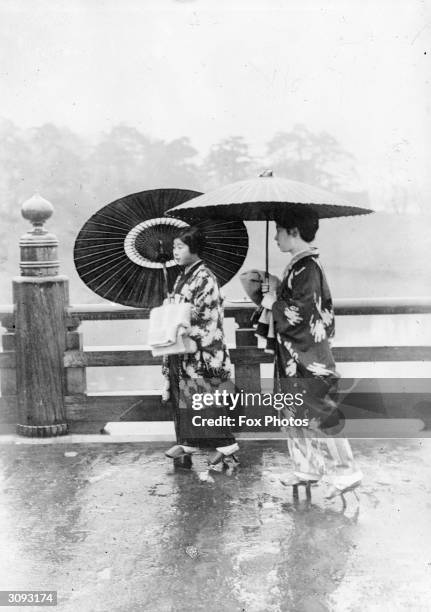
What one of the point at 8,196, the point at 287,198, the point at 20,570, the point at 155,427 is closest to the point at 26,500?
the point at 20,570

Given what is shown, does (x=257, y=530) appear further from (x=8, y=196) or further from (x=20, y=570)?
(x=8, y=196)

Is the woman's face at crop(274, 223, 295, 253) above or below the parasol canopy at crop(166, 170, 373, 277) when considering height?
below

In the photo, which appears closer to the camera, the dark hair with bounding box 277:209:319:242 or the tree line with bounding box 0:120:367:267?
the dark hair with bounding box 277:209:319:242

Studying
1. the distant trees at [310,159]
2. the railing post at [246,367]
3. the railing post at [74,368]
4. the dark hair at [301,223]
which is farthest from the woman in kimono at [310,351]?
the distant trees at [310,159]

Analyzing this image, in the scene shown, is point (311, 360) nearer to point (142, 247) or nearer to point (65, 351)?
point (142, 247)

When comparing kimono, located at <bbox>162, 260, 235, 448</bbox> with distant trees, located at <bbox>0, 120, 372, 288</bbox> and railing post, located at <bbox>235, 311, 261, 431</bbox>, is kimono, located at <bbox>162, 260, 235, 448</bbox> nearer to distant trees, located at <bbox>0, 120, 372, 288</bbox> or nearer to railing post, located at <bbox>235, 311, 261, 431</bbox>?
railing post, located at <bbox>235, 311, 261, 431</bbox>

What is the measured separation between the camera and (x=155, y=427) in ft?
24.8

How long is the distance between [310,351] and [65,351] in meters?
2.15

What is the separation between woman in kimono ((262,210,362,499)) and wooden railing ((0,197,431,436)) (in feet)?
3.59

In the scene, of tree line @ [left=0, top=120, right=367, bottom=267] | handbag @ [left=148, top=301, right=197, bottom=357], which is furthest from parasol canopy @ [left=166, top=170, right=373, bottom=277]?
tree line @ [left=0, top=120, right=367, bottom=267]

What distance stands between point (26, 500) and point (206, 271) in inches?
72.4

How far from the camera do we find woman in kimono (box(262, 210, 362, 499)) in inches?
160

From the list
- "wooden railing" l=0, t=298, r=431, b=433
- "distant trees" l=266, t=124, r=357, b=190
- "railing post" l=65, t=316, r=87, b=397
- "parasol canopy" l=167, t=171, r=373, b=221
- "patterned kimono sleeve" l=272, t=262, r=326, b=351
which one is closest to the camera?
"parasol canopy" l=167, t=171, r=373, b=221

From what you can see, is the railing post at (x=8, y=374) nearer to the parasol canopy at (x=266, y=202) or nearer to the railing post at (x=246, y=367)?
the railing post at (x=246, y=367)
